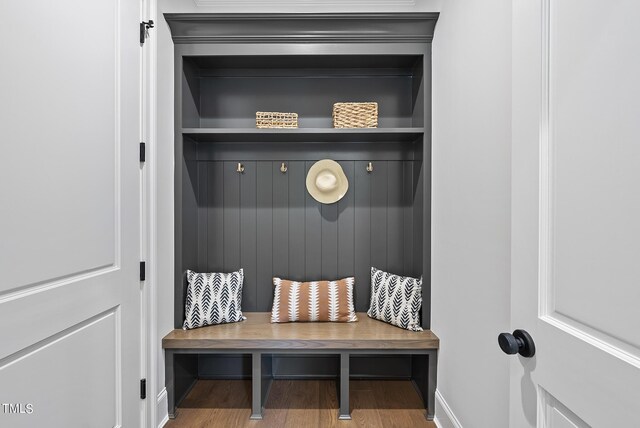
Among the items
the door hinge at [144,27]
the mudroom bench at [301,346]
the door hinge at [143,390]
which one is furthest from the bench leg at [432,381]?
the door hinge at [144,27]

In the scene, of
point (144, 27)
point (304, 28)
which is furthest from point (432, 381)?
point (144, 27)

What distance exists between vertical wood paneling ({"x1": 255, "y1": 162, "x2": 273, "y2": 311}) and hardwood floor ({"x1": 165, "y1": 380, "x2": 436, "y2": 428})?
610 millimetres

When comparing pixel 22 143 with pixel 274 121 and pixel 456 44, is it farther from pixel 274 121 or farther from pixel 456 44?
pixel 456 44

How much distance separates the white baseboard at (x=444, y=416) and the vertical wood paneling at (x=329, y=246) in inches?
38.9

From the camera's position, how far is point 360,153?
264 centimetres

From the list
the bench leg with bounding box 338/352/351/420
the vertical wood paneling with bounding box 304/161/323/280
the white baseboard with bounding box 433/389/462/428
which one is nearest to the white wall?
the white baseboard with bounding box 433/389/462/428

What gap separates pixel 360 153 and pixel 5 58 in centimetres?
197

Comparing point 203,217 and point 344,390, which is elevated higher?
point 203,217

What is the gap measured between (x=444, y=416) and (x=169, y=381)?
1532 millimetres

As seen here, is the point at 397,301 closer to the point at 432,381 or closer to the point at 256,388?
the point at 432,381

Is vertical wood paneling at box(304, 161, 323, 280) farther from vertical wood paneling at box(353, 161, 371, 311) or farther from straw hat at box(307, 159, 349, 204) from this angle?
vertical wood paneling at box(353, 161, 371, 311)

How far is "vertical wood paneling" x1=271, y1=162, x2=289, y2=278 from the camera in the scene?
105 inches

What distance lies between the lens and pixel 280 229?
2664 mm

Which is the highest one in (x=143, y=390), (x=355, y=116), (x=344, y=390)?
(x=355, y=116)
